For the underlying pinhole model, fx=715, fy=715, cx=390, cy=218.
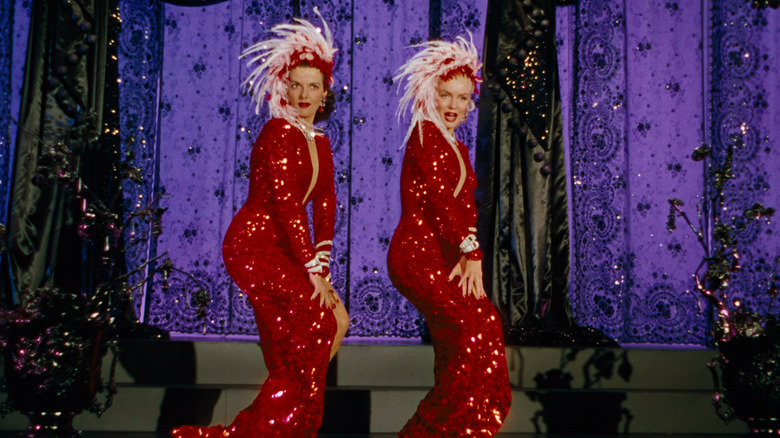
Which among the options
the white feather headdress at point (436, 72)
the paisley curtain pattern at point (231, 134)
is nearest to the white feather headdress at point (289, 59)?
the white feather headdress at point (436, 72)

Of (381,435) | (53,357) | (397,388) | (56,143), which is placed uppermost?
(56,143)

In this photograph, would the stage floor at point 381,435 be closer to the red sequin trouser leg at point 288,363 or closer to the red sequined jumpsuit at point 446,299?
the red sequined jumpsuit at point 446,299

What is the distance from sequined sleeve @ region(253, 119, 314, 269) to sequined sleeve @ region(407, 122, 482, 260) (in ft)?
1.54

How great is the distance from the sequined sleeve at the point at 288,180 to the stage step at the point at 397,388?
127cm

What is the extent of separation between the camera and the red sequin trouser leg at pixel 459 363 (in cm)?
267

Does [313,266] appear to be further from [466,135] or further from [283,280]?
[466,135]

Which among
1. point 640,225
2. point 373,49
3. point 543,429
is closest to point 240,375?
point 543,429

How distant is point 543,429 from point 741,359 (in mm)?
1048

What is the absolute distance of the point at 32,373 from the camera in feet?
9.80

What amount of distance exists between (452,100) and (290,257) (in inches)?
37.8

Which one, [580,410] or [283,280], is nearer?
[283,280]

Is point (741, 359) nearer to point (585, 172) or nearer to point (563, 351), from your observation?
point (563, 351)

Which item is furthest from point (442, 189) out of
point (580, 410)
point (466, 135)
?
point (466, 135)

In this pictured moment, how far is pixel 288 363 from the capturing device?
255 centimetres
